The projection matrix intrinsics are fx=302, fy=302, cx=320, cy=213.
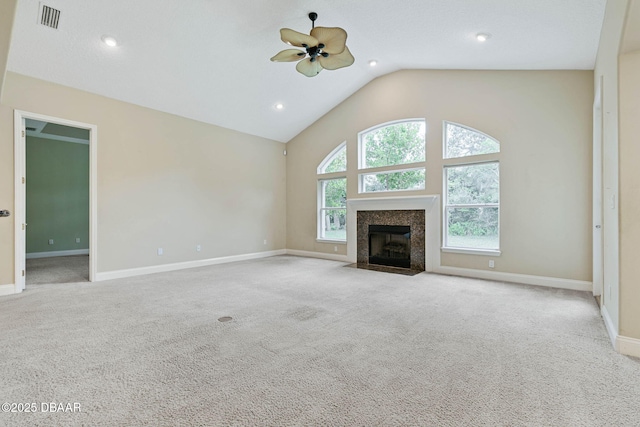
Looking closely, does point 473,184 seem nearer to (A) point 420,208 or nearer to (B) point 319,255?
(A) point 420,208

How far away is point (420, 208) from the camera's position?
574 cm

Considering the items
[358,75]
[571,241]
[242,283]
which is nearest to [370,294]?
[242,283]

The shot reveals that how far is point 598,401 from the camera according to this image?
5.77 feet

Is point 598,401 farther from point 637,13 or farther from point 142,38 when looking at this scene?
point 142,38

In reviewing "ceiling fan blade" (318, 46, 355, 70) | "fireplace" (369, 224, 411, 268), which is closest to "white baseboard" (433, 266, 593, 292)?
"fireplace" (369, 224, 411, 268)

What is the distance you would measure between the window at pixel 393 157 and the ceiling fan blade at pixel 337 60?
2.41m

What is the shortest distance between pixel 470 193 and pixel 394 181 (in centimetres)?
149

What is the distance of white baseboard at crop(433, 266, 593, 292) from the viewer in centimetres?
428

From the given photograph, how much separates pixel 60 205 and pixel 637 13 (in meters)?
11.1

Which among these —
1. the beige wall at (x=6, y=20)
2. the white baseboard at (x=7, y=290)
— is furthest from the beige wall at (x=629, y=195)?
the white baseboard at (x=7, y=290)

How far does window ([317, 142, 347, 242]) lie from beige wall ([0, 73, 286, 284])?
4.34 feet

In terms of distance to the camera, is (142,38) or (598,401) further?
(142,38)

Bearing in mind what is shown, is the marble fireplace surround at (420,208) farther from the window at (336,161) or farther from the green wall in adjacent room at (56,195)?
the green wall in adjacent room at (56,195)

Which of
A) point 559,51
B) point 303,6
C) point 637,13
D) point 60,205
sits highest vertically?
point 303,6
